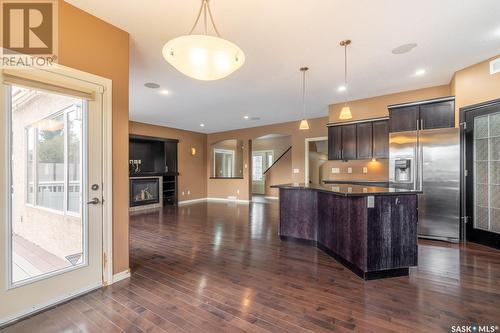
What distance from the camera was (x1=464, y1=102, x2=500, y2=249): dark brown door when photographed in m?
3.68

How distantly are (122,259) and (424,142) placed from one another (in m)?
5.04

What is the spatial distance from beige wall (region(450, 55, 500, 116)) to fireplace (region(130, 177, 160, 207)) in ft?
26.3

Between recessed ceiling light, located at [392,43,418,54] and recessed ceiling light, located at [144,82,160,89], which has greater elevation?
recessed ceiling light, located at [392,43,418,54]

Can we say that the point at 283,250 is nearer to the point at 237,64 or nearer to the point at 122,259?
the point at 122,259

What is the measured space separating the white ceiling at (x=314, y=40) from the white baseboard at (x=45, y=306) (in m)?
2.81

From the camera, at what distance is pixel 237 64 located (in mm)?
1740

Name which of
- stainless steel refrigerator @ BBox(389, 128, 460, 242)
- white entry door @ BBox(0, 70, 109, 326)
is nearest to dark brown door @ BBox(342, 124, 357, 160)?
stainless steel refrigerator @ BBox(389, 128, 460, 242)

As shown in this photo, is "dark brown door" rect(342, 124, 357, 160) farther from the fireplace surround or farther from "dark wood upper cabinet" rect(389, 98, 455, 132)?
the fireplace surround

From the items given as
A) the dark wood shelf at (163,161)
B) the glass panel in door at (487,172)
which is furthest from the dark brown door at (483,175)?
the dark wood shelf at (163,161)

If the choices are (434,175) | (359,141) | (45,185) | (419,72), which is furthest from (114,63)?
(434,175)

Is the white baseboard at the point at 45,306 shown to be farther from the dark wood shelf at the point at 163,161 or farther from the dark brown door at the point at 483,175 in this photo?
the dark wood shelf at the point at 163,161

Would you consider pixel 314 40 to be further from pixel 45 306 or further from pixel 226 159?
pixel 226 159

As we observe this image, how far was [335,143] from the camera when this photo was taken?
5.71 meters

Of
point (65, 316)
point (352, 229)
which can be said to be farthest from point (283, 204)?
point (65, 316)
